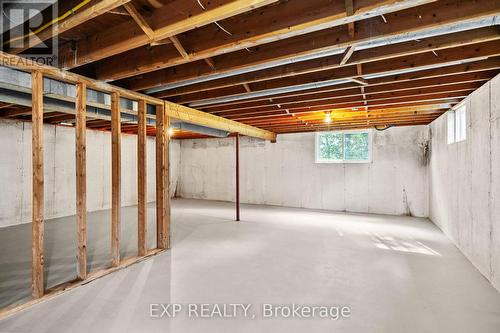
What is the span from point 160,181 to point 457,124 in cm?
473

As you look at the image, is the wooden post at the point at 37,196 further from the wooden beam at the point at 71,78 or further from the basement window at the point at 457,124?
the basement window at the point at 457,124

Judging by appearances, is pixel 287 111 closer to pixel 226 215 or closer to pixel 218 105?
pixel 218 105

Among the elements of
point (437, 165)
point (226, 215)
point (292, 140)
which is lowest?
point (226, 215)

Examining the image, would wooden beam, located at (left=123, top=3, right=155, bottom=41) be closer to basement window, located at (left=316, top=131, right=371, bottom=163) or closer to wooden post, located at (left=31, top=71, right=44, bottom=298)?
wooden post, located at (left=31, top=71, right=44, bottom=298)

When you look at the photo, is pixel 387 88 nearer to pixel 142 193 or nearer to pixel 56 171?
pixel 142 193

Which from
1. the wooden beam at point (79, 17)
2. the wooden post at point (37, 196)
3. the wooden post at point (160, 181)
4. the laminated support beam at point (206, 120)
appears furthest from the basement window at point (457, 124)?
the wooden post at point (37, 196)

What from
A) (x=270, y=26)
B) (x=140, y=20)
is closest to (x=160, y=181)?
(x=140, y=20)

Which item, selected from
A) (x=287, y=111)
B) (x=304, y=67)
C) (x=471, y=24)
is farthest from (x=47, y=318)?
(x=287, y=111)

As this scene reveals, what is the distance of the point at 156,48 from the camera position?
2.64 m

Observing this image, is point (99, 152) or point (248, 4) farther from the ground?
point (248, 4)

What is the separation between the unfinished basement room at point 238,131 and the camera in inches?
78.6

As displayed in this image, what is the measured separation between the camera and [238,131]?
19.9 feet

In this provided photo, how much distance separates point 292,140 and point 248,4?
6.52 metres
